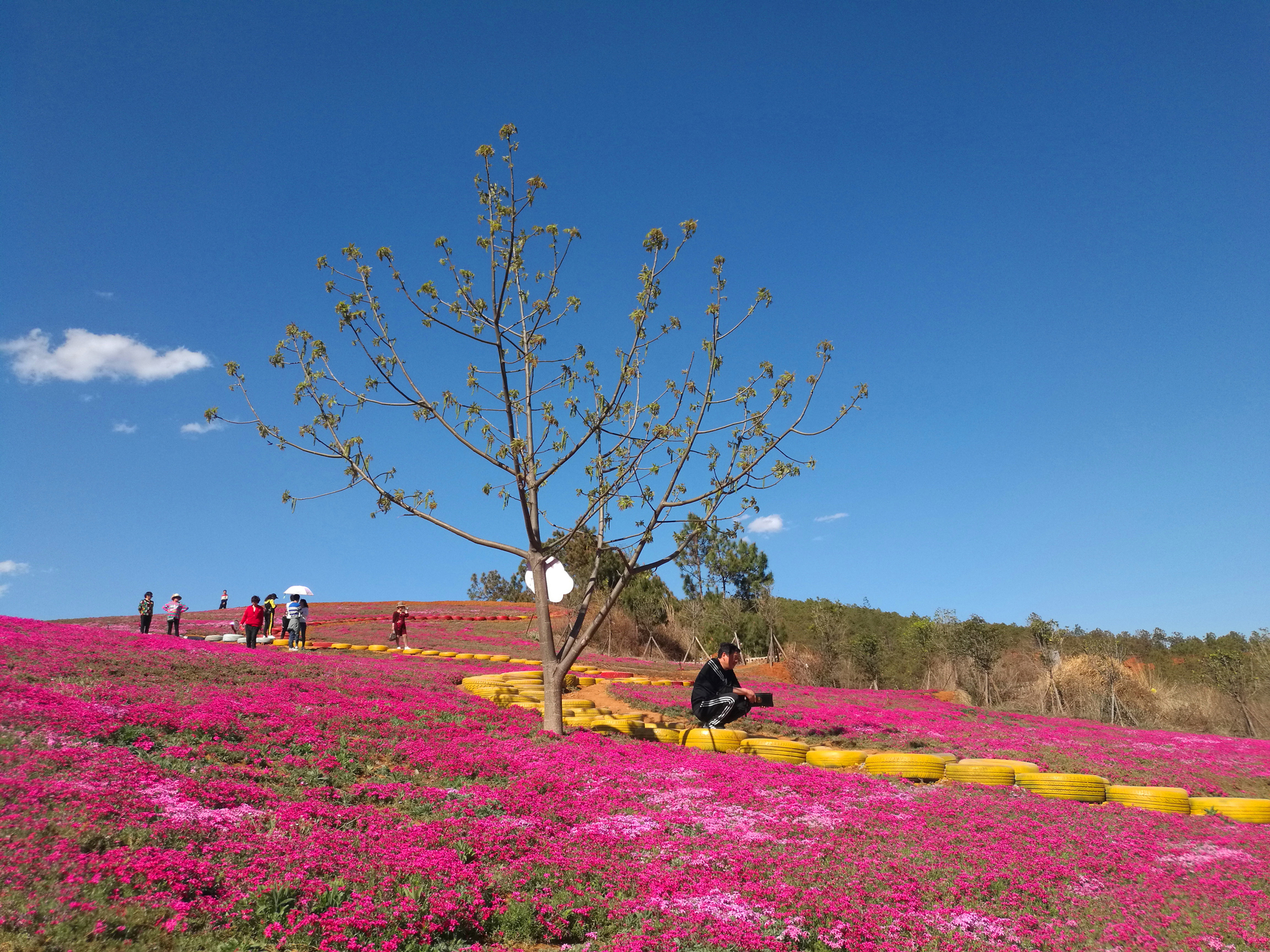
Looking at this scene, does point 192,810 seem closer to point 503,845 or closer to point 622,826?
point 503,845

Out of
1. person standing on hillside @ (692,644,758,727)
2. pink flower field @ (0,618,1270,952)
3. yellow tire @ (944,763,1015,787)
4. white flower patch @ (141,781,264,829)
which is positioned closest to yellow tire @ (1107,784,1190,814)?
pink flower field @ (0,618,1270,952)

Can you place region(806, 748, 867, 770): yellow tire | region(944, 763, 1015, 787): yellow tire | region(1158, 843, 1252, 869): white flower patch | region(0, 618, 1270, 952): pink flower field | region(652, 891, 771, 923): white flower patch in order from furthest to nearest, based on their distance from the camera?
region(806, 748, 867, 770): yellow tire → region(944, 763, 1015, 787): yellow tire → region(1158, 843, 1252, 869): white flower patch → region(652, 891, 771, 923): white flower patch → region(0, 618, 1270, 952): pink flower field

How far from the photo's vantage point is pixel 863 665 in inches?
1593

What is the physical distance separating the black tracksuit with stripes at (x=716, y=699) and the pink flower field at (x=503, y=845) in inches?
40.7

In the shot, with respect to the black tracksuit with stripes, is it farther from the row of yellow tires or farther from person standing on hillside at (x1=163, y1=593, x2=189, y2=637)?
person standing on hillside at (x1=163, y1=593, x2=189, y2=637)

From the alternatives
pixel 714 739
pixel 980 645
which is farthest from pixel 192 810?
pixel 980 645

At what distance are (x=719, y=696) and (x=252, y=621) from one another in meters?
17.4

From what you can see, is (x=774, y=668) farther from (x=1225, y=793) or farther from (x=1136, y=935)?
(x=1136, y=935)

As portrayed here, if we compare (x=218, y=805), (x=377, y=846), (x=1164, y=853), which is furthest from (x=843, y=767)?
(x=218, y=805)

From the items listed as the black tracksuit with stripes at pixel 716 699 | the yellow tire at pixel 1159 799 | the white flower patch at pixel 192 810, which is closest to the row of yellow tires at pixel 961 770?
the yellow tire at pixel 1159 799

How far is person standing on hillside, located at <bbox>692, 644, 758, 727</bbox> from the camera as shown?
1383 cm

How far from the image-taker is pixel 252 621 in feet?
A: 81.3

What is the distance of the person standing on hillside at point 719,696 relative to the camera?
13828mm

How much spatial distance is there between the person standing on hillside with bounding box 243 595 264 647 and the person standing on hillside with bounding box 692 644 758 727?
16.8m
